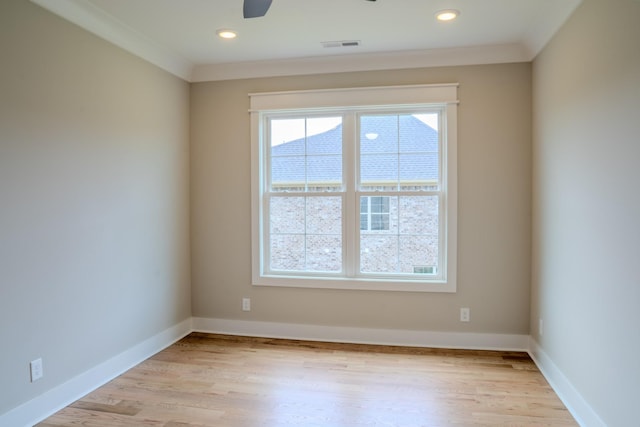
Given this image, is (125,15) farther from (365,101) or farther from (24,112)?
(365,101)

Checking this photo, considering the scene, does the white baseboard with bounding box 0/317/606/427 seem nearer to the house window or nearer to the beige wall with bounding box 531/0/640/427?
the beige wall with bounding box 531/0/640/427

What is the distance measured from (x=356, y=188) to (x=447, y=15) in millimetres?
1568

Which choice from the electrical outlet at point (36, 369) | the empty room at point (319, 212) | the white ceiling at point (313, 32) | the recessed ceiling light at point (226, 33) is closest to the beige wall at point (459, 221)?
the empty room at point (319, 212)

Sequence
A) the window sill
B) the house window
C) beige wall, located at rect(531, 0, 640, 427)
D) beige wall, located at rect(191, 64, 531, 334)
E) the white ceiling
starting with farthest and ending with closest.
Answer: the house window, the window sill, beige wall, located at rect(191, 64, 531, 334), the white ceiling, beige wall, located at rect(531, 0, 640, 427)

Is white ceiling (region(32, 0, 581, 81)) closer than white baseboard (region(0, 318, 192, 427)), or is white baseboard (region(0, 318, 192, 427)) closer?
white baseboard (region(0, 318, 192, 427))

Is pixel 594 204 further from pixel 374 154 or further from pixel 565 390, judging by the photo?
pixel 374 154

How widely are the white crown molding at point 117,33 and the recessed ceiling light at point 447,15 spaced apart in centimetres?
223

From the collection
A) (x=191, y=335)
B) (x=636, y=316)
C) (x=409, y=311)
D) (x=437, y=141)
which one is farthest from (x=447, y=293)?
(x=191, y=335)

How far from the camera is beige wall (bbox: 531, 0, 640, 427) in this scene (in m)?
1.83

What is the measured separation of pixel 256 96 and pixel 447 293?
2.52 metres

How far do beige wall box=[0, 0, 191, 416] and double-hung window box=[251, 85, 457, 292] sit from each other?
0.91 meters

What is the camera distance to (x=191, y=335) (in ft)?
12.6

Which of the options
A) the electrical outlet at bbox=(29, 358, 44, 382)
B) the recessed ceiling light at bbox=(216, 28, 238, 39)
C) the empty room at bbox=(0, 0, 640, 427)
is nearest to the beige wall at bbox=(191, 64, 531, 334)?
the empty room at bbox=(0, 0, 640, 427)

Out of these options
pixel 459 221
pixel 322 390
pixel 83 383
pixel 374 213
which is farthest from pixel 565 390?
pixel 83 383
